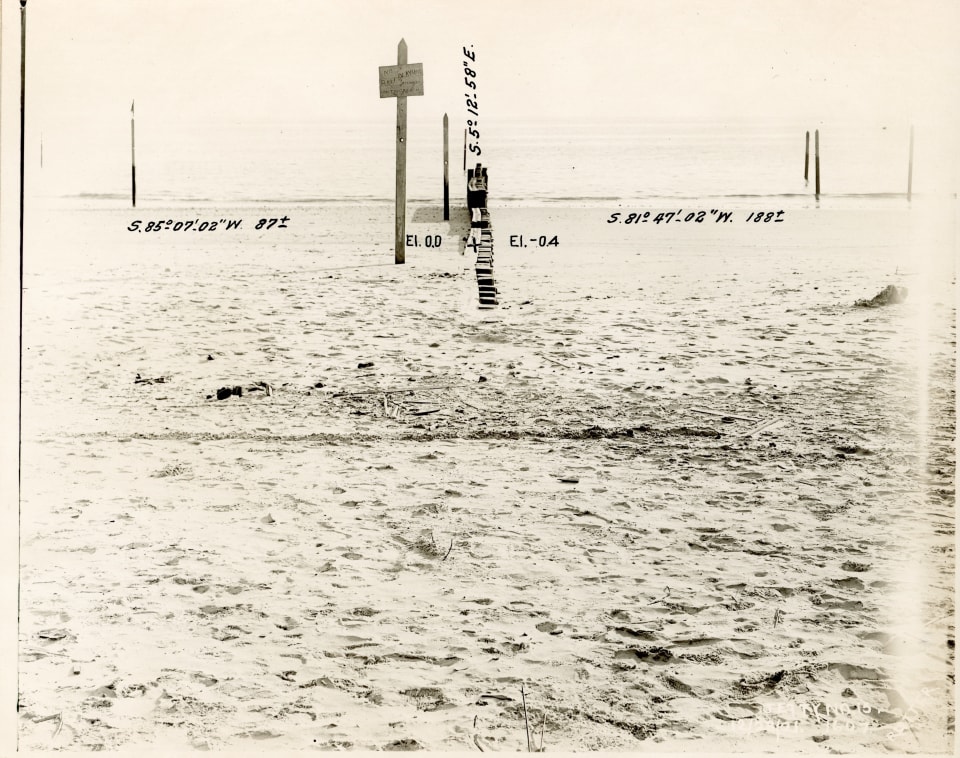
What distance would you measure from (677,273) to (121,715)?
658 cm

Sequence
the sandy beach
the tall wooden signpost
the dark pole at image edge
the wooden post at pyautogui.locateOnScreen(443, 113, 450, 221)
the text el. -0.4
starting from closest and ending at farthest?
the sandy beach
the dark pole at image edge
the tall wooden signpost
the text el. -0.4
the wooden post at pyautogui.locateOnScreen(443, 113, 450, 221)

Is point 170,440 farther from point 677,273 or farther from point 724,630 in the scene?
point 677,273

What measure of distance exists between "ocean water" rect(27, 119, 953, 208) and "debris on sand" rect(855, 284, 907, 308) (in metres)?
2.79

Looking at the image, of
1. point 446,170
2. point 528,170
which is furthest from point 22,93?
point 528,170

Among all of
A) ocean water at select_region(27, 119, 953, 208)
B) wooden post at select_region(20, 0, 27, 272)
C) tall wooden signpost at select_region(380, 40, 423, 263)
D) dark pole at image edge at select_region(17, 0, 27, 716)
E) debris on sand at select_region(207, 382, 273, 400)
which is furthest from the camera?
ocean water at select_region(27, 119, 953, 208)

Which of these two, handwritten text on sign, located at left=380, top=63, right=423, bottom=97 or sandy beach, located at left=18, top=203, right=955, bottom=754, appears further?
handwritten text on sign, located at left=380, top=63, right=423, bottom=97

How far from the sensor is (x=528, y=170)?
16.6 metres

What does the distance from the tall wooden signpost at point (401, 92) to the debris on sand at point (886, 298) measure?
362cm

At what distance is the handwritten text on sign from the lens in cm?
725

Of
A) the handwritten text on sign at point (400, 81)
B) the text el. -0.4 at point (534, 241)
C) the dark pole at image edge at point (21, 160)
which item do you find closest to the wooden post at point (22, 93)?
the dark pole at image edge at point (21, 160)

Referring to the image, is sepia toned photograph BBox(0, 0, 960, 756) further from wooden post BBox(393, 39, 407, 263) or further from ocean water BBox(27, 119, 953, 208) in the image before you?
ocean water BBox(27, 119, 953, 208)

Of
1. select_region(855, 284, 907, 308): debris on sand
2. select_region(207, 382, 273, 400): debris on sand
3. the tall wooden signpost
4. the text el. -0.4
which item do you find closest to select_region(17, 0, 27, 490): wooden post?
select_region(207, 382, 273, 400): debris on sand

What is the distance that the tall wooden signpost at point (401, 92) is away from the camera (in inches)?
278

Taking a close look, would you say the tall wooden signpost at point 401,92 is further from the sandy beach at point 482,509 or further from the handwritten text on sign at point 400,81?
the sandy beach at point 482,509
